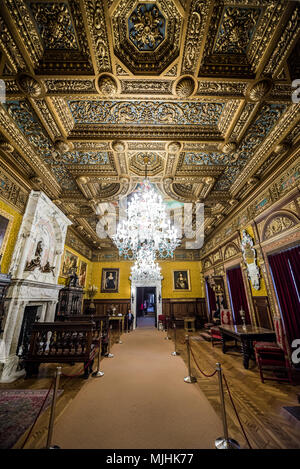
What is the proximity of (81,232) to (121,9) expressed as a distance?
8.18 m

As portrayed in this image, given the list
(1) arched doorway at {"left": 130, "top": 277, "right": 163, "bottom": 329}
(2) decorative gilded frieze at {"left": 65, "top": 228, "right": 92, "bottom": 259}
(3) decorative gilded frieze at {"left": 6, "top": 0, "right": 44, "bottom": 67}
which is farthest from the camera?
(1) arched doorway at {"left": 130, "top": 277, "right": 163, "bottom": 329}

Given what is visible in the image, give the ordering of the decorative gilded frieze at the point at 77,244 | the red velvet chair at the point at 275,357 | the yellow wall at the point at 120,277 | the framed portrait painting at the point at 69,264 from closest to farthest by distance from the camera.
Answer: the red velvet chair at the point at 275,357 < the framed portrait painting at the point at 69,264 < the decorative gilded frieze at the point at 77,244 < the yellow wall at the point at 120,277

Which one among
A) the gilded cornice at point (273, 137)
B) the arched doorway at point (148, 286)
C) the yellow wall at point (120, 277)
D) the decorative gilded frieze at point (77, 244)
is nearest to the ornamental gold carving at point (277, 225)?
the gilded cornice at point (273, 137)

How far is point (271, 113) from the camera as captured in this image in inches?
137

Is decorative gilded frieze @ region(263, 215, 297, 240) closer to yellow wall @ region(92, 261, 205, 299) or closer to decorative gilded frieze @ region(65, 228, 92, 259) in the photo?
yellow wall @ region(92, 261, 205, 299)

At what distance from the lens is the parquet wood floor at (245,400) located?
6.65 ft

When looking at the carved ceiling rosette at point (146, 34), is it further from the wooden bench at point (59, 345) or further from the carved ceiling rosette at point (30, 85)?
the wooden bench at point (59, 345)

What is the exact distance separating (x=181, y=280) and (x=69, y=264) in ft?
23.3

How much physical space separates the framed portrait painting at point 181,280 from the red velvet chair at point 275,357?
24.4 ft

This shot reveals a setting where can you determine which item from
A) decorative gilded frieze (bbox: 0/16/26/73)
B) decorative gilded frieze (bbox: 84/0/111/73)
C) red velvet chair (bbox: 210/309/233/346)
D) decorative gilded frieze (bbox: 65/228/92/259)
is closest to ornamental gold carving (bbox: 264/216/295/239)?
red velvet chair (bbox: 210/309/233/346)

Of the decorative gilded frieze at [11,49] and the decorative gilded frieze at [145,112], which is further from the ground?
the decorative gilded frieze at [145,112]

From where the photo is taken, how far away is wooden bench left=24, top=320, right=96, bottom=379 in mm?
3977

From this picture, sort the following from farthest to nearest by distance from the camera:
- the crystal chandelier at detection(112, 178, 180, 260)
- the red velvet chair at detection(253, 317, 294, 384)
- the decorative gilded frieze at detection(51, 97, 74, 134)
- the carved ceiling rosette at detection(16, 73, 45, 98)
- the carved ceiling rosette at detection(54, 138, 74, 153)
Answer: the crystal chandelier at detection(112, 178, 180, 260) → the carved ceiling rosette at detection(54, 138, 74, 153) → the red velvet chair at detection(253, 317, 294, 384) → the decorative gilded frieze at detection(51, 97, 74, 134) → the carved ceiling rosette at detection(16, 73, 45, 98)

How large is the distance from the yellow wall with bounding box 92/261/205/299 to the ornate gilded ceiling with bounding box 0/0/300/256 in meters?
7.77
